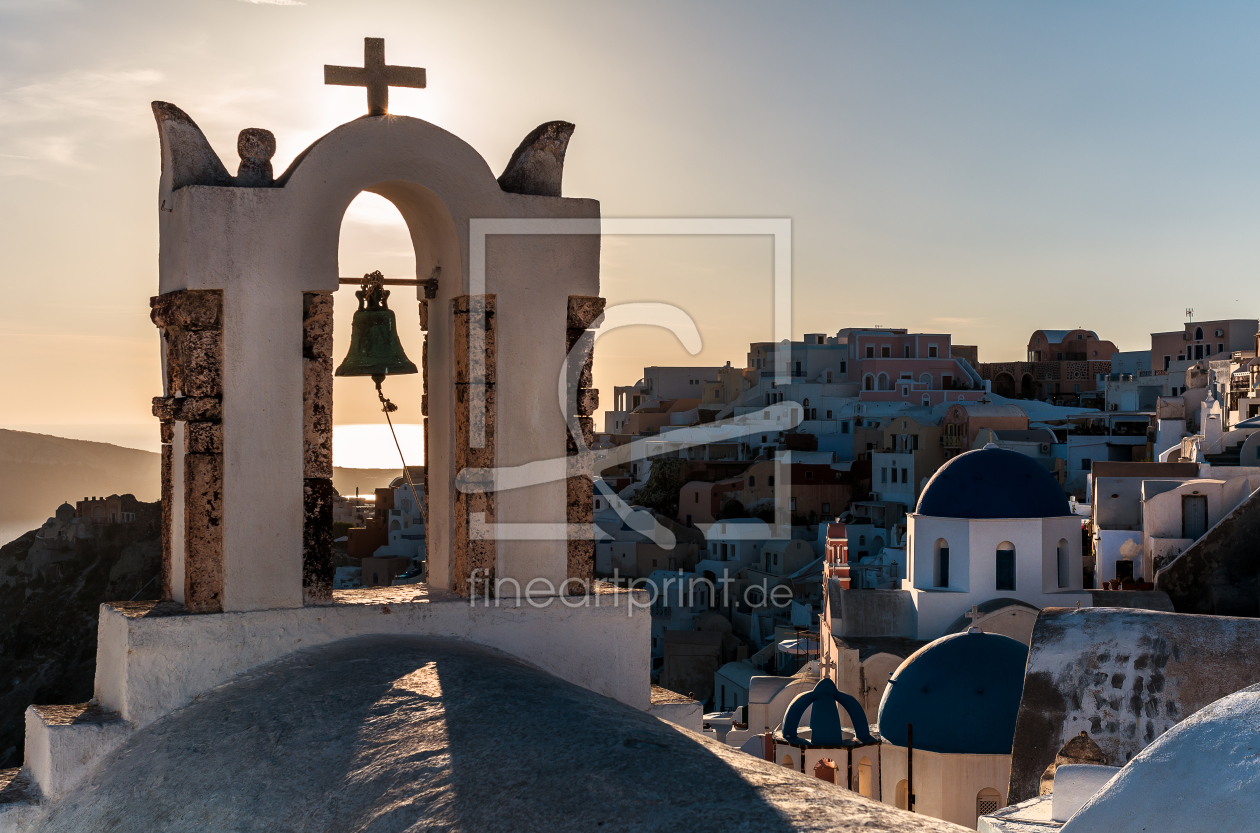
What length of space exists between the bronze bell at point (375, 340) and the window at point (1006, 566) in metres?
15.5

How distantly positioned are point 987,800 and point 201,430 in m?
9.84

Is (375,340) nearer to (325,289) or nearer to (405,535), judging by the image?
(325,289)

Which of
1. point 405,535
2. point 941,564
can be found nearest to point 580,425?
point 941,564

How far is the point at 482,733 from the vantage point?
11.3 ft

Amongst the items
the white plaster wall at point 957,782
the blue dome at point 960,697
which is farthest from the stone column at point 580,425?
the blue dome at point 960,697

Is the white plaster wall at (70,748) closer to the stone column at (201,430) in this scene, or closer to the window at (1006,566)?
the stone column at (201,430)

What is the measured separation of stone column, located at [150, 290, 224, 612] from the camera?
4484 mm

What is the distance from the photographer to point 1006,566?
1906 centimetres

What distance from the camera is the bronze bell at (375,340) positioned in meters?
5.43

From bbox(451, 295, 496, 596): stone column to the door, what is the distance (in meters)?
18.0

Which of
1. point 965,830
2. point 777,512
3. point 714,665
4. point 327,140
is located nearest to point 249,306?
point 327,140

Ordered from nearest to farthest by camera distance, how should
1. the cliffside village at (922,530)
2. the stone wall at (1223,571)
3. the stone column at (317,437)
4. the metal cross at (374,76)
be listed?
1. the stone column at (317,437)
2. the metal cross at (374,76)
3. the cliffside village at (922,530)
4. the stone wall at (1223,571)

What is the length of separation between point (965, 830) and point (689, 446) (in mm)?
45925

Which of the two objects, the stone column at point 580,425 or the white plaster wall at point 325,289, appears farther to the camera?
the stone column at point 580,425
